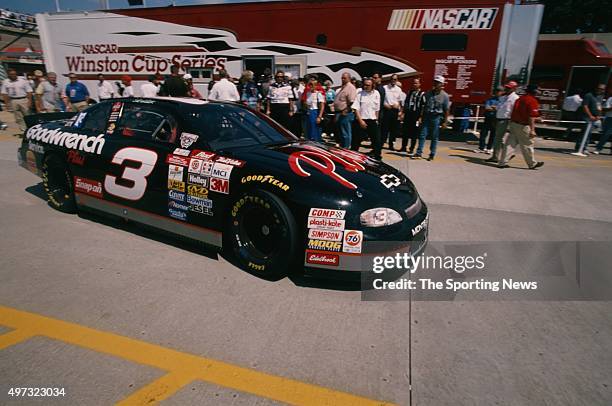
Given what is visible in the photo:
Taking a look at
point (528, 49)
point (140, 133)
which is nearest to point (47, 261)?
point (140, 133)

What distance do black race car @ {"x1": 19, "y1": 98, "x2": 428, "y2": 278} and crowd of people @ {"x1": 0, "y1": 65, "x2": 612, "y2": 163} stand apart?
3.56 meters

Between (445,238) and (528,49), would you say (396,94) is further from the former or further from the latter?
(445,238)

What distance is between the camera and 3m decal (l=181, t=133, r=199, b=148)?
11.0ft

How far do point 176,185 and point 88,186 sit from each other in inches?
55.6

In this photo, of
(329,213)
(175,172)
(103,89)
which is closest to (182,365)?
(329,213)

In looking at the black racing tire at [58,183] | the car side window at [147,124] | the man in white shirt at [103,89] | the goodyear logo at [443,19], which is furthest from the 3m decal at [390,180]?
the man in white shirt at [103,89]

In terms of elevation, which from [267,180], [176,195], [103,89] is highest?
[103,89]

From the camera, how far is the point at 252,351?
2215mm

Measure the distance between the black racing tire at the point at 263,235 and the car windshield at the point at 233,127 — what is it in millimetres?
721

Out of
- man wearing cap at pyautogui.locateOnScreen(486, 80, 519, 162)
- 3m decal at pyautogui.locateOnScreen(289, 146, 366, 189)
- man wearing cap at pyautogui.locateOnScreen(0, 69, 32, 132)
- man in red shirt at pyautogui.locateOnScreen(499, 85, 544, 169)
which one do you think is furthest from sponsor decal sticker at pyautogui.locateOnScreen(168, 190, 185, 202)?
man wearing cap at pyautogui.locateOnScreen(0, 69, 32, 132)

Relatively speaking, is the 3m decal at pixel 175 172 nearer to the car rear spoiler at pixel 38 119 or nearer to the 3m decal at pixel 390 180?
the 3m decal at pixel 390 180

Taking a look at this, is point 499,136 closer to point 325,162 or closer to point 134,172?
point 325,162

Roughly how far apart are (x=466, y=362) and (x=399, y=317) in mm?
530

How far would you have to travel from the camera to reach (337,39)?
10461 millimetres
